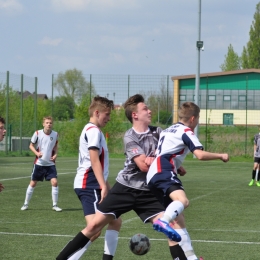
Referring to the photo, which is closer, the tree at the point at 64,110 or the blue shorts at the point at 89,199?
the blue shorts at the point at 89,199

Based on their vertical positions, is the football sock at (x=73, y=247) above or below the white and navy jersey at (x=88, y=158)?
below

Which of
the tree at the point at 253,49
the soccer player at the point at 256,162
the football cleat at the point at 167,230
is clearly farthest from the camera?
the tree at the point at 253,49

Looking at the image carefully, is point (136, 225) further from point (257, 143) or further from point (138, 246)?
point (257, 143)

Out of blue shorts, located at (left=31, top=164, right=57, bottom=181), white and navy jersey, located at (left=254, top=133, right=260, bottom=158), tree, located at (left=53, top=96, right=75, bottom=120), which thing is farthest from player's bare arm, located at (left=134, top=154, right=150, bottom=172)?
tree, located at (left=53, top=96, right=75, bottom=120)

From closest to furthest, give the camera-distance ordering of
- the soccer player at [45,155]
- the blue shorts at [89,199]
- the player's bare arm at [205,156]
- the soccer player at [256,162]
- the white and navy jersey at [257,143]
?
the player's bare arm at [205,156] < the blue shorts at [89,199] < the soccer player at [45,155] < the soccer player at [256,162] < the white and navy jersey at [257,143]

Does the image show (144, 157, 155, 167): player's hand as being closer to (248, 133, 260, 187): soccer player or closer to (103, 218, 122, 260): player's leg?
(103, 218, 122, 260): player's leg

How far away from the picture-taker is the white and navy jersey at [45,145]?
44.8 ft

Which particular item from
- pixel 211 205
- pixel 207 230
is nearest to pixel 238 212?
pixel 211 205

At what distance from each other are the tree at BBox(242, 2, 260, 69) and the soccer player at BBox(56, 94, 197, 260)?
7269cm

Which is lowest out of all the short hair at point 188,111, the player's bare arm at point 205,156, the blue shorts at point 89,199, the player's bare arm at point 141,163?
the blue shorts at point 89,199

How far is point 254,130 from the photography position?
38.9 meters

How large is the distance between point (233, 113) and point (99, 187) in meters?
42.0

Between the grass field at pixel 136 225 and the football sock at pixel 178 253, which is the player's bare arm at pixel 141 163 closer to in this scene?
the football sock at pixel 178 253

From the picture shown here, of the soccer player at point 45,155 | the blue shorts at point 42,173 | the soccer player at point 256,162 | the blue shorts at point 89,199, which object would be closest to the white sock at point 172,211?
the blue shorts at point 89,199
